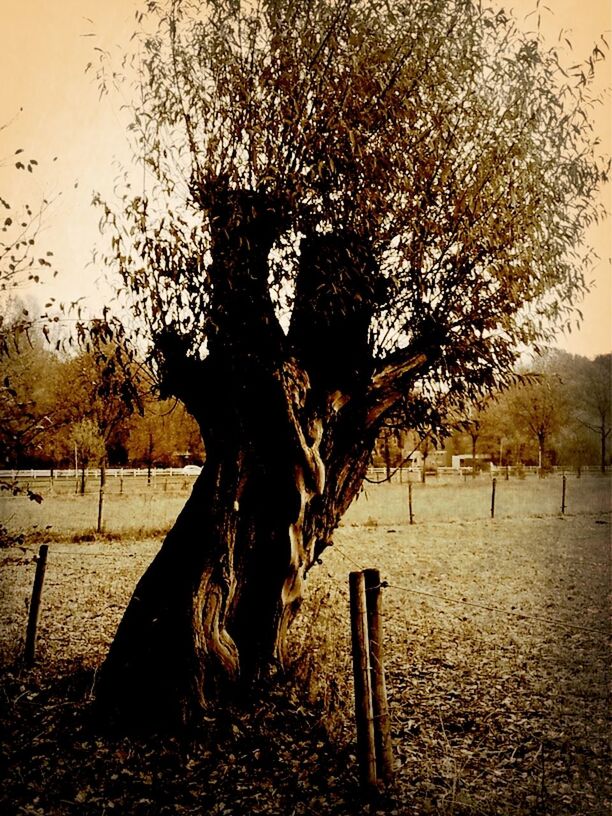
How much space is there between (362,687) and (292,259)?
390 cm

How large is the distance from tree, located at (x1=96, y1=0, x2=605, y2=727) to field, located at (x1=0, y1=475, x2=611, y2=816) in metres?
0.53

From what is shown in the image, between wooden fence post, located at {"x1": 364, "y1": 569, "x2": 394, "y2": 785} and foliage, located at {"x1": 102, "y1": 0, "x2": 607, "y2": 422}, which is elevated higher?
foliage, located at {"x1": 102, "y1": 0, "x2": 607, "y2": 422}

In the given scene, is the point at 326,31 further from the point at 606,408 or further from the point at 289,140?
the point at 606,408

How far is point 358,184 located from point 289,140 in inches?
29.5

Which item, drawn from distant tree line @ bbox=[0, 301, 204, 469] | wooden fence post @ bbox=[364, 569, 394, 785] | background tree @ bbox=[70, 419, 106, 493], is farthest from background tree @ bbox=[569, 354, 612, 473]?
background tree @ bbox=[70, 419, 106, 493]

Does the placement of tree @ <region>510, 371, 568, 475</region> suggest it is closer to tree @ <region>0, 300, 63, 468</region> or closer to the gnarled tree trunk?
the gnarled tree trunk

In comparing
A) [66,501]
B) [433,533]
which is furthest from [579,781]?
[66,501]

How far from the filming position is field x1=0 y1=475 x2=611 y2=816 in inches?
171

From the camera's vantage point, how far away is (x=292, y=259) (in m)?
5.86

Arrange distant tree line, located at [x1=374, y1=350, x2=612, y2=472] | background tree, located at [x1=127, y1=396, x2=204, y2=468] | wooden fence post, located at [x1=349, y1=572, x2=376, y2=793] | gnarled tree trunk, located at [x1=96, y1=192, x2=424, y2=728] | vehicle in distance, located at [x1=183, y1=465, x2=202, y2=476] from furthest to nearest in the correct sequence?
vehicle in distance, located at [x1=183, y1=465, x2=202, y2=476] → background tree, located at [x1=127, y1=396, x2=204, y2=468] → distant tree line, located at [x1=374, y1=350, x2=612, y2=472] → gnarled tree trunk, located at [x1=96, y1=192, x2=424, y2=728] → wooden fence post, located at [x1=349, y1=572, x2=376, y2=793]

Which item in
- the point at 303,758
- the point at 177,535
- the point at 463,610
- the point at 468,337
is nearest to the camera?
the point at 303,758

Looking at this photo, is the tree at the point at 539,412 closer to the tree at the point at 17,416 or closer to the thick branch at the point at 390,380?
the thick branch at the point at 390,380

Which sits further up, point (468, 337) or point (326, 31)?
point (326, 31)

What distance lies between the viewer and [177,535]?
578cm
